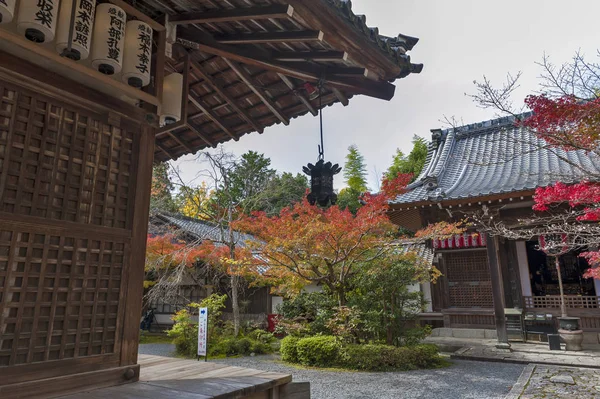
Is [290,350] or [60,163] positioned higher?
[60,163]

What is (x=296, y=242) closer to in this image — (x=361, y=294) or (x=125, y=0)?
(x=361, y=294)

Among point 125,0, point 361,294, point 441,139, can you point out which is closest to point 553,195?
point 361,294

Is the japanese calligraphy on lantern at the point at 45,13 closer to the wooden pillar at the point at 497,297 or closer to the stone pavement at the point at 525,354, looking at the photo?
the stone pavement at the point at 525,354

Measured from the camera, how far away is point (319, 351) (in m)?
8.45

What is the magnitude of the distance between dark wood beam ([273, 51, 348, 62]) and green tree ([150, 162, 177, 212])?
9.22m

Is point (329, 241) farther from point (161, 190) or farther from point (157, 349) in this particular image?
point (157, 349)

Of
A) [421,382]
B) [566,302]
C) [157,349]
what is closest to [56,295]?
[421,382]

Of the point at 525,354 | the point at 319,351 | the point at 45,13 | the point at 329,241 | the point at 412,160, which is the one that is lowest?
the point at 525,354

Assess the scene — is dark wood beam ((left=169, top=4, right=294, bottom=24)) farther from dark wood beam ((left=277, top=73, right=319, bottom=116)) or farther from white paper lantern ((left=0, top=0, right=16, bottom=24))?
white paper lantern ((left=0, top=0, right=16, bottom=24))

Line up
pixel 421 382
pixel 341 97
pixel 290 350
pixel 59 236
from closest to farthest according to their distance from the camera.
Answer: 1. pixel 59 236
2. pixel 341 97
3. pixel 421 382
4. pixel 290 350

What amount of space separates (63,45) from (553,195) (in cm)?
732

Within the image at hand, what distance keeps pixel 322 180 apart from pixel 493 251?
8.04 m

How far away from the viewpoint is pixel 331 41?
2.73 metres

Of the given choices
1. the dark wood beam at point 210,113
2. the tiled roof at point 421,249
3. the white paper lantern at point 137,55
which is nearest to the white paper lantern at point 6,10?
the white paper lantern at point 137,55
